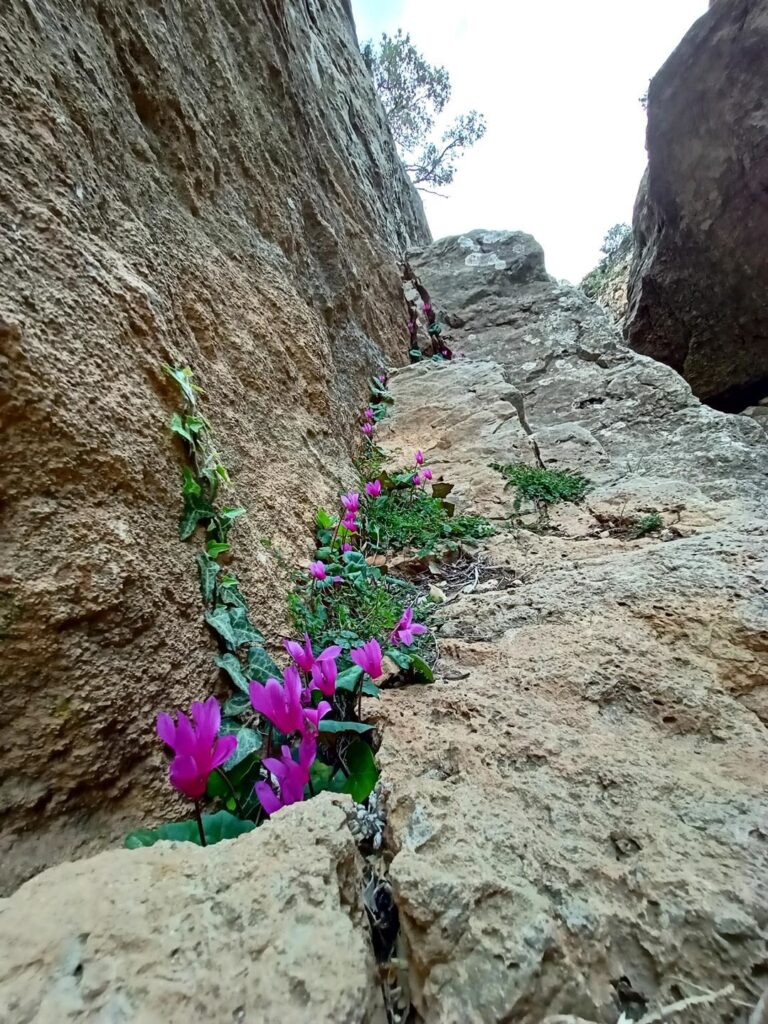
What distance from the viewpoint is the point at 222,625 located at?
1.18 metres

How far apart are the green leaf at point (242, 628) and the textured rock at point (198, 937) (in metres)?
0.55

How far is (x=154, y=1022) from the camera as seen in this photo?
1.51 feet

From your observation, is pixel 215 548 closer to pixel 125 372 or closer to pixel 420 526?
pixel 125 372

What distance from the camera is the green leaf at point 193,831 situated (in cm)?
82

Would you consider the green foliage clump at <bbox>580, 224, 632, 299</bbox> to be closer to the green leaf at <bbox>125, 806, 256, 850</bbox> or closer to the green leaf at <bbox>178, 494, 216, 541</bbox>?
the green leaf at <bbox>178, 494, 216, 541</bbox>

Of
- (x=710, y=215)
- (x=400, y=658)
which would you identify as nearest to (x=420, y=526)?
(x=400, y=658)

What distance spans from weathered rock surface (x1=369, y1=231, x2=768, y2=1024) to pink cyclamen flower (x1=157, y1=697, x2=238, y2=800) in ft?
0.95

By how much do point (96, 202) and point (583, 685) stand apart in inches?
68.0

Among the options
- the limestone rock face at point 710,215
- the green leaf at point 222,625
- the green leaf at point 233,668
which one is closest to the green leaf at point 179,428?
the green leaf at point 222,625

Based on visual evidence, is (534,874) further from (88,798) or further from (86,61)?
(86,61)

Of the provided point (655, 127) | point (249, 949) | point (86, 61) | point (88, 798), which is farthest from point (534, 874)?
point (655, 127)

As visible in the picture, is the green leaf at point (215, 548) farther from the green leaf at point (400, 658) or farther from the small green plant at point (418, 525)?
the small green plant at point (418, 525)

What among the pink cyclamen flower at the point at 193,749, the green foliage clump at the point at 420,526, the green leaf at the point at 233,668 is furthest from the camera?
the green foliage clump at the point at 420,526

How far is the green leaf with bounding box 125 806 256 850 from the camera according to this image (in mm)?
824
